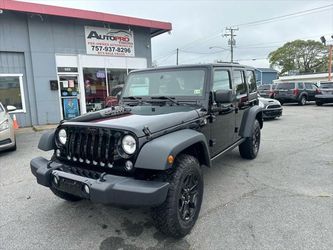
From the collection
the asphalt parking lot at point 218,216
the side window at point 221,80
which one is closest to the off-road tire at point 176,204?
the asphalt parking lot at point 218,216

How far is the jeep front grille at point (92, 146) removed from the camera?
2.82 m

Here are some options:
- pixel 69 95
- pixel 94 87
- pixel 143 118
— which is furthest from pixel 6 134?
pixel 94 87

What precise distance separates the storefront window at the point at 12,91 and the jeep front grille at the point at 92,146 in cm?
1013

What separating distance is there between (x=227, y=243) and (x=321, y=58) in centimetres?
Result: 6374

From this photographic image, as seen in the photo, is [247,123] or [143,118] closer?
[143,118]

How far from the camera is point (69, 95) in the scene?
43.1 ft

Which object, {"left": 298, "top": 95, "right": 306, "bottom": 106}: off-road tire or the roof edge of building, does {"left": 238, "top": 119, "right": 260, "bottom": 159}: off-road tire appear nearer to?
the roof edge of building

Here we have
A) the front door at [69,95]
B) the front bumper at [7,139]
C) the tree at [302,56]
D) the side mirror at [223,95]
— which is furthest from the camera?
the tree at [302,56]

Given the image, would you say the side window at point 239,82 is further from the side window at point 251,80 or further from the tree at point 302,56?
the tree at point 302,56

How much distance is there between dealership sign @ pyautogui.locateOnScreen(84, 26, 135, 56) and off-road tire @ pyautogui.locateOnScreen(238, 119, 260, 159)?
393 inches

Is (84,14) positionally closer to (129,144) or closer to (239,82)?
(239,82)

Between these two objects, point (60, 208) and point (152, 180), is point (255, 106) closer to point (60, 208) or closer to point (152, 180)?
point (152, 180)

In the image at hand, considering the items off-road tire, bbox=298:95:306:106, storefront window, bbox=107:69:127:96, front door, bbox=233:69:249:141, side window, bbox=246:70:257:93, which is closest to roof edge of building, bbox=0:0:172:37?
storefront window, bbox=107:69:127:96

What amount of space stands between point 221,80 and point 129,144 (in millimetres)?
2189
